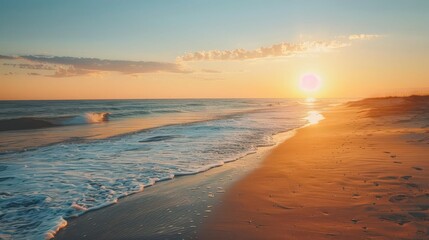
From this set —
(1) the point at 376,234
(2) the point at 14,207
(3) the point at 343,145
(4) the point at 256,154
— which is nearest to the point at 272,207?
(1) the point at 376,234

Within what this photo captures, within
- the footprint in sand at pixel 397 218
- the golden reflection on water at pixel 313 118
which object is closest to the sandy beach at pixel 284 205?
the footprint in sand at pixel 397 218

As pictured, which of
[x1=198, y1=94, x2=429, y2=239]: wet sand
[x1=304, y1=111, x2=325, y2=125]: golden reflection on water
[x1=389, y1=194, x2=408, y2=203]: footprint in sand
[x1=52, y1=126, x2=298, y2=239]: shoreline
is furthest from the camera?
[x1=304, y1=111, x2=325, y2=125]: golden reflection on water

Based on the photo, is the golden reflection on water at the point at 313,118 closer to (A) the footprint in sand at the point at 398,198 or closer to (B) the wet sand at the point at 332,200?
(B) the wet sand at the point at 332,200

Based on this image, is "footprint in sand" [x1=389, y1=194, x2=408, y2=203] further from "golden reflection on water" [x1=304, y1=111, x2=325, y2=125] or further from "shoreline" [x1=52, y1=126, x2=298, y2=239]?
"golden reflection on water" [x1=304, y1=111, x2=325, y2=125]

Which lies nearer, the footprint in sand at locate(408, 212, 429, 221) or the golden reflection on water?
the footprint in sand at locate(408, 212, 429, 221)

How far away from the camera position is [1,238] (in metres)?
5.11

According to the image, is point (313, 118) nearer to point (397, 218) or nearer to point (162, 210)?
point (397, 218)

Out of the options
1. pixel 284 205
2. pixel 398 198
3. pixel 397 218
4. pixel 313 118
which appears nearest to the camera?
pixel 397 218

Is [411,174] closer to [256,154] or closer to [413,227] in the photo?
[413,227]

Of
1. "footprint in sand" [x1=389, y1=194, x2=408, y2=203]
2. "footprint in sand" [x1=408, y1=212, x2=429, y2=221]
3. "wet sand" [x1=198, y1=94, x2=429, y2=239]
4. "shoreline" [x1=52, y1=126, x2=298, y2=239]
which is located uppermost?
"footprint in sand" [x1=408, y1=212, x2=429, y2=221]

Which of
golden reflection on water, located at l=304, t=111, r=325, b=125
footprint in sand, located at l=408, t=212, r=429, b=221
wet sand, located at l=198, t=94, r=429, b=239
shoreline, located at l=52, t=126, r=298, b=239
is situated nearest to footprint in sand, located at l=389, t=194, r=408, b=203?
wet sand, located at l=198, t=94, r=429, b=239

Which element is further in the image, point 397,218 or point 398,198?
point 398,198

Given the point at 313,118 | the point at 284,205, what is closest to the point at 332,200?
the point at 284,205

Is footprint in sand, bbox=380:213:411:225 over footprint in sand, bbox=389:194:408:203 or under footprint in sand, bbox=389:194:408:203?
under
